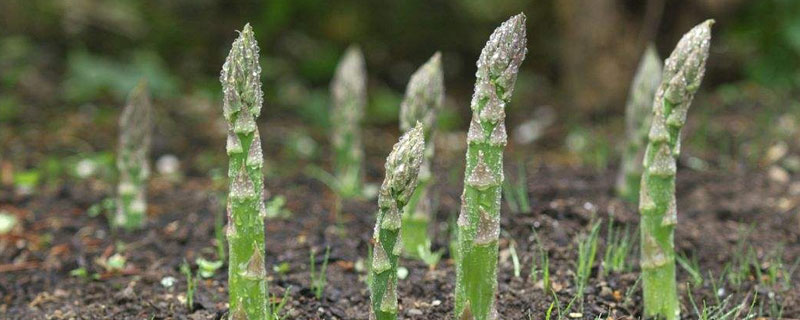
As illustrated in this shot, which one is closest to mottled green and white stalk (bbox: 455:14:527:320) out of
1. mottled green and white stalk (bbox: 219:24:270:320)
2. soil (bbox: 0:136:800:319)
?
soil (bbox: 0:136:800:319)

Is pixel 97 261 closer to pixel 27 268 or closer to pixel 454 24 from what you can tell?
pixel 27 268

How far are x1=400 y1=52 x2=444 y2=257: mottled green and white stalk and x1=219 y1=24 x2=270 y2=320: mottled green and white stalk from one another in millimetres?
1255

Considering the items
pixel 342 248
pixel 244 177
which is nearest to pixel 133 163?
pixel 342 248

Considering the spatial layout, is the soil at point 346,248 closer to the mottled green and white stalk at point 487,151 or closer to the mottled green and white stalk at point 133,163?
the mottled green and white stalk at point 133,163

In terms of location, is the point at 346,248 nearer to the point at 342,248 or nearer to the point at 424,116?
the point at 342,248

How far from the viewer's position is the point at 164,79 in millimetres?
8570

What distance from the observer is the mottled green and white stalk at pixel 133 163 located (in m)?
5.11

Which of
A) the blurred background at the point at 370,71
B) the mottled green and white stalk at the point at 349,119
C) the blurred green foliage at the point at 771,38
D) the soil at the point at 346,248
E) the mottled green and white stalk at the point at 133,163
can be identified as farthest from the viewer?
the blurred green foliage at the point at 771,38

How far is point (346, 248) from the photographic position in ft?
15.1

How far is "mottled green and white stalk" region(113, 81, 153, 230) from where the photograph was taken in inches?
201

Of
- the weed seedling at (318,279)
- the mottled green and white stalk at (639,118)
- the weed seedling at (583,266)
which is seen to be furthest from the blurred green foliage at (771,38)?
the weed seedling at (318,279)

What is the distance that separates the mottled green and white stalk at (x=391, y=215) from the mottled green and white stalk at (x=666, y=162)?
101 cm

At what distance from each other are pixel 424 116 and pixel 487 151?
1.39 meters

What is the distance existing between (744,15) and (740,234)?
4.10 m
